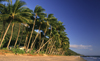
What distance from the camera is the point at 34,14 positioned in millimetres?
23500

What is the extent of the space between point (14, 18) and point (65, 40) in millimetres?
31502

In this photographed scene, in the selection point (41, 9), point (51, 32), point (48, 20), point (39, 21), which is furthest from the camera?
point (51, 32)

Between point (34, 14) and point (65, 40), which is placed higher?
point (34, 14)

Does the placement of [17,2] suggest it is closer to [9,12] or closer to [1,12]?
[9,12]

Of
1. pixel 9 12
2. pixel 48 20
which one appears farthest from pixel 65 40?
pixel 9 12

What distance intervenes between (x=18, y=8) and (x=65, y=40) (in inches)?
1264

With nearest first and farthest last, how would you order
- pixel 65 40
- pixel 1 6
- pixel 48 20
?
pixel 1 6, pixel 48 20, pixel 65 40

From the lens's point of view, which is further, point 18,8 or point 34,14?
point 34,14

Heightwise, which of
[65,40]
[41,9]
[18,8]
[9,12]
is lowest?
A: [65,40]

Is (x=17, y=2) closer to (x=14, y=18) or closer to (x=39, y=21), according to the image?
(x=14, y=18)

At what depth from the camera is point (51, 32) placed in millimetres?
30062

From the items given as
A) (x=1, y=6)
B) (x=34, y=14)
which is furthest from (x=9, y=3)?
(x=34, y=14)

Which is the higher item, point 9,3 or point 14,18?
point 9,3

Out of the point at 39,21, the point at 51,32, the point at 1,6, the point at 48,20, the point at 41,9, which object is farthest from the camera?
the point at 51,32
